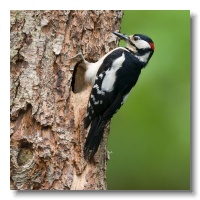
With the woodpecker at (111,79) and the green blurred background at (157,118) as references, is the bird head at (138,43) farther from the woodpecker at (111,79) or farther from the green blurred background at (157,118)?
the green blurred background at (157,118)

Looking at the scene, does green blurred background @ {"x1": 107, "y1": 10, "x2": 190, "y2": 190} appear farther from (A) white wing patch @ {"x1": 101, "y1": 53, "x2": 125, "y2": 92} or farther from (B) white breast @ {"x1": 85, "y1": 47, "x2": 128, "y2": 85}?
(B) white breast @ {"x1": 85, "y1": 47, "x2": 128, "y2": 85}

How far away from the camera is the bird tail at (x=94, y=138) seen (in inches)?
128

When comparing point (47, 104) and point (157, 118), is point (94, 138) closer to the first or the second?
point (47, 104)

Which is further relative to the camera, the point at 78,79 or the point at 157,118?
the point at 157,118

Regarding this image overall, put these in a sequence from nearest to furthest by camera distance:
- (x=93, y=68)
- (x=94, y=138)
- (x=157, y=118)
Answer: (x=94, y=138)
(x=93, y=68)
(x=157, y=118)

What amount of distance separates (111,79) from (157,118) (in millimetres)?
518

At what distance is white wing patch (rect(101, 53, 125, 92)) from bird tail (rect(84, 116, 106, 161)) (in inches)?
8.3

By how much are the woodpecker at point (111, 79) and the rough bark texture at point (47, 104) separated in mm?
81

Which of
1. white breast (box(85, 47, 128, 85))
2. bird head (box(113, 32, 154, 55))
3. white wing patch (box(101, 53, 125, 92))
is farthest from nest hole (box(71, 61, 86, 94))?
bird head (box(113, 32, 154, 55))

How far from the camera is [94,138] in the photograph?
3.26 meters

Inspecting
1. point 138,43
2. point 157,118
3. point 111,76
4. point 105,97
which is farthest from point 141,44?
point 157,118

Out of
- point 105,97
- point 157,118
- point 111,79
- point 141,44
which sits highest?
point 141,44
